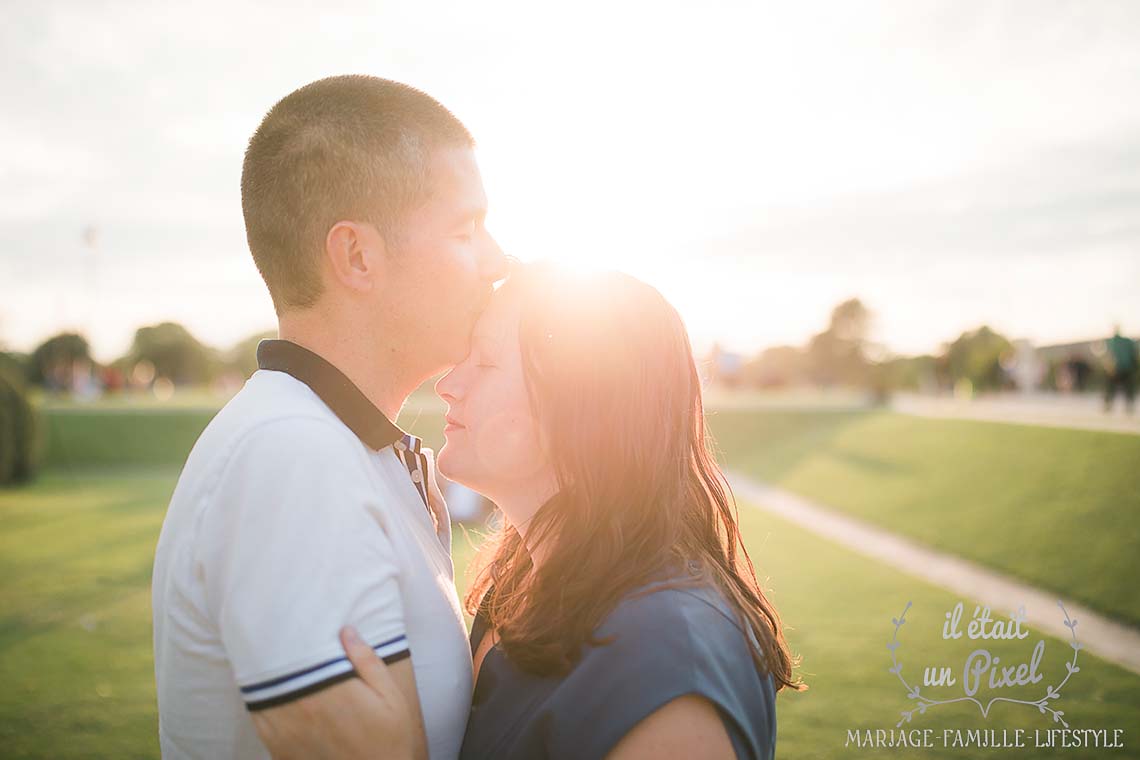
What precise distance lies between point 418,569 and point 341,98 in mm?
1349

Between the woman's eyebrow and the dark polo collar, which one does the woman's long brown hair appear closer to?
the woman's eyebrow

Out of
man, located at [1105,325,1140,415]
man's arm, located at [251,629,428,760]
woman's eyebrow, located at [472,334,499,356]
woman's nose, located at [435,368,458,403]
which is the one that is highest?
woman's eyebrow, located at [472,334,499,356]

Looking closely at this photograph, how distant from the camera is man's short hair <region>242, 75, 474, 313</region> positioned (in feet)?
7.41

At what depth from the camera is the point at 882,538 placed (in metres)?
15.2

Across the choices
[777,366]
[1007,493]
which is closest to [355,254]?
[1007,493]

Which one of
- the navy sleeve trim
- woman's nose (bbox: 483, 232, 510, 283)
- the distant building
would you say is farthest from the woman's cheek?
the distant building

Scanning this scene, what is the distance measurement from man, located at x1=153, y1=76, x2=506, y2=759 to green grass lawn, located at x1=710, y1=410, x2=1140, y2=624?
34.3 ft

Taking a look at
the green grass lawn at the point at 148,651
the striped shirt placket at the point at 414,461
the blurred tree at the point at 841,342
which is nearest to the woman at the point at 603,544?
the striped shirt placket at the point at 414,461

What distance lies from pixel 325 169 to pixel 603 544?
137cm

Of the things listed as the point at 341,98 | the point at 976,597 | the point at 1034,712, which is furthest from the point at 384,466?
the point at 976,597

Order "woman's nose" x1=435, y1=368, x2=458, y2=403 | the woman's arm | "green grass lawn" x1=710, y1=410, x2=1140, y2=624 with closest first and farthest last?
the woman's arm
"woman's nose" x1=435, y1=368, x2=458, y2=403
"green grass lawn" x1=710, y1=410, x2=1140, y2=624

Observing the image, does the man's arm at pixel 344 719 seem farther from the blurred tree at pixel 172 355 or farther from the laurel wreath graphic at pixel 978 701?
the blurred tree at pixel 172 355

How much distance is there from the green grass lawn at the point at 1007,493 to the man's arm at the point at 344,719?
10.8 m

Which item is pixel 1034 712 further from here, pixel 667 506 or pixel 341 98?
pixel 341 98
